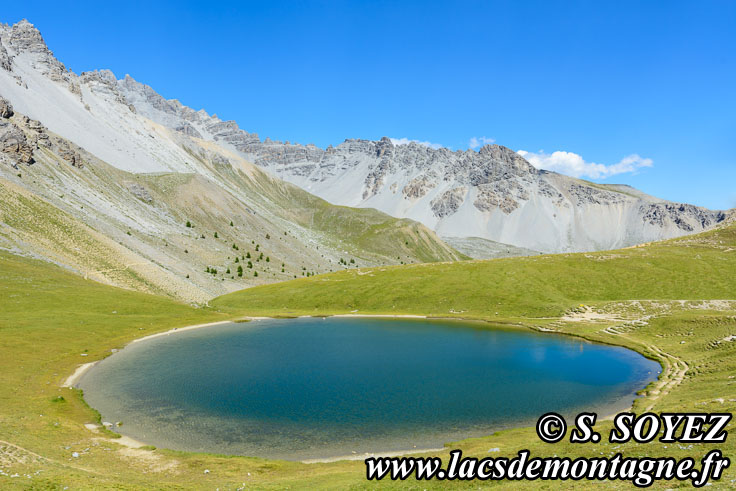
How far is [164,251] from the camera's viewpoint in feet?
444

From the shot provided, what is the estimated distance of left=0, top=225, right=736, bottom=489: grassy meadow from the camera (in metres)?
23.9

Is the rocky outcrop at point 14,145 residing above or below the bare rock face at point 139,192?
above

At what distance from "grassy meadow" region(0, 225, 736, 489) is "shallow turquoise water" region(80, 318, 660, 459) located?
9.60ft

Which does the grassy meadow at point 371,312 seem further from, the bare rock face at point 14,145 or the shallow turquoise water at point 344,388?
the bare rock face at point 14,145

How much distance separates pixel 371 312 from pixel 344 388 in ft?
179

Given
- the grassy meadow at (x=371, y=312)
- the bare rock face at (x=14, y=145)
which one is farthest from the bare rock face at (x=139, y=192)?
the grassy meadow at (x=371, y=312)

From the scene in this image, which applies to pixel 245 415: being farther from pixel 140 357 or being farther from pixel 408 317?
pixel 408 317

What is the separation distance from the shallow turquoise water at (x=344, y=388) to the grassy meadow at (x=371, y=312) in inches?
115

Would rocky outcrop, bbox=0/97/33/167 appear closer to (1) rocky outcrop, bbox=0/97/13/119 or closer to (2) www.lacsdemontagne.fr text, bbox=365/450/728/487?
(1) rocky outcrop, bbox=0/97/13/119

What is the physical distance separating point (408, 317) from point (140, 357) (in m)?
52.6

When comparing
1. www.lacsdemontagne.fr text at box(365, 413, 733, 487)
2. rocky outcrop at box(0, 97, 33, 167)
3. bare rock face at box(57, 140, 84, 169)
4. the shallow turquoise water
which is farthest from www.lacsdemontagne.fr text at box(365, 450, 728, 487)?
bare rock face at box(57, 140, 84, 169)

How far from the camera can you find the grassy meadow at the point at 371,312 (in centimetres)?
2386
